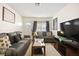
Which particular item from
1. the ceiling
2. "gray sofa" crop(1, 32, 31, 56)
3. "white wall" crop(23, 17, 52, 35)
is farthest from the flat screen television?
"white wall" crop(23, 17, 52, 35)

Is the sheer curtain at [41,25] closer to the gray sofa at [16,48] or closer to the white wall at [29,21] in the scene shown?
the white wall at [29,21]

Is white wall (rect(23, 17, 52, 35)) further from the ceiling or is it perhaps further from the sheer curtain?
the ceiling

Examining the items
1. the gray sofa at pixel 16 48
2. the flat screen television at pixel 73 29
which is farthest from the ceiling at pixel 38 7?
the gray sofa at pixel 16 48

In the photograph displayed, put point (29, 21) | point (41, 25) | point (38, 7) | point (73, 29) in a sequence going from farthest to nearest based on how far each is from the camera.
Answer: point (41, 25) → point (29, 21) → point (38, 7) → point (73, 29)

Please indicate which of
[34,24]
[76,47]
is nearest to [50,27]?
[34,24]

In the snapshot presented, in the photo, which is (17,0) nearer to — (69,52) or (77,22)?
(77,22)

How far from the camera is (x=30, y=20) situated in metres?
9.45

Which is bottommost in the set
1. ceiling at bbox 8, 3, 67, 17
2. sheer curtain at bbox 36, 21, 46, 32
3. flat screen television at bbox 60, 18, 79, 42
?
flat screen television at bbox 60, 18, 79, 42

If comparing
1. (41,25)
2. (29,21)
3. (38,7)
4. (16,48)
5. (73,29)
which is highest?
(38,7)

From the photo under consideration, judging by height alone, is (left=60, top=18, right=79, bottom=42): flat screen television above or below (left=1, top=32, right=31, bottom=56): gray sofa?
above

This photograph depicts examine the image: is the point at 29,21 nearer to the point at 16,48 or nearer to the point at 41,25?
the point at 41,25

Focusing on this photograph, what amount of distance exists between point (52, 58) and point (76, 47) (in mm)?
2217

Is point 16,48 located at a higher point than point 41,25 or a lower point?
lower

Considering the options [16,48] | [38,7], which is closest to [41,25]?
[38,7]
